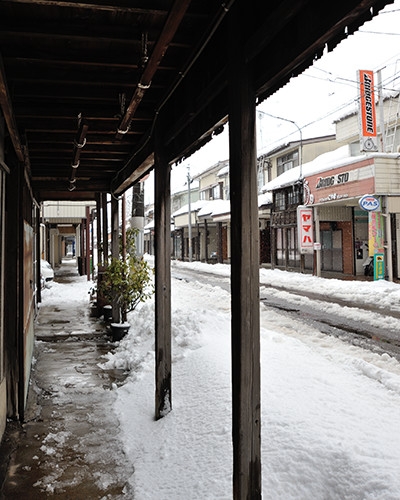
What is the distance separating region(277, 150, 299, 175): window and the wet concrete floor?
20.6 m

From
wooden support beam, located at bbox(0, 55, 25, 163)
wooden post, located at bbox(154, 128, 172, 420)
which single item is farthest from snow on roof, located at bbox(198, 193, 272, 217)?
wooden support beam, located at bbox(0, 55, 25, 163)

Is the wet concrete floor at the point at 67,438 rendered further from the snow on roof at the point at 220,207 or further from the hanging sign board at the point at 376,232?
the snow on roof at the point at 220,207

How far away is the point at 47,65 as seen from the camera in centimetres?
376

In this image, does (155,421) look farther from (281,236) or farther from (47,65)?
(281,236)

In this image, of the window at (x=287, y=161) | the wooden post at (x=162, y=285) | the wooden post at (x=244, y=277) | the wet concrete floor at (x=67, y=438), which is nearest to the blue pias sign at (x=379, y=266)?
the window at (x=287, y=161)

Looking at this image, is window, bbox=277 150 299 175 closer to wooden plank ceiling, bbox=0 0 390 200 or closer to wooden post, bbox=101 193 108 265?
wooden post, bbox=101 193 108 265

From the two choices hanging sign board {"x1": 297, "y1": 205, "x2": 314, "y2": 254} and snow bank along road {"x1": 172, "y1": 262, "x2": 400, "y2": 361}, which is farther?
hanging sign board {"x1": 297, "y1": 205, "x2": 314, "y2": 254}

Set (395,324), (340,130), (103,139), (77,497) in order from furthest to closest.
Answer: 1. (340,130)
2. (395,324)
3. (103,139)
4. (77,497)

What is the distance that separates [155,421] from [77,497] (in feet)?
4.55

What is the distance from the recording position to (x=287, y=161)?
1046 inches

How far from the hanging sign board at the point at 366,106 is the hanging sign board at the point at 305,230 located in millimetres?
4744

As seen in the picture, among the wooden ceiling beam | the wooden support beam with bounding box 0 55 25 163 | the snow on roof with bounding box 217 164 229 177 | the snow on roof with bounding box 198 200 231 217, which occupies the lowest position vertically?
the wooden support beam with bounding box 0 55 25 163

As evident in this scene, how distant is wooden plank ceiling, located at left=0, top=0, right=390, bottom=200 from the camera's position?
2336mm

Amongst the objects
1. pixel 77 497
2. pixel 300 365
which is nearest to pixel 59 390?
pixel 77 497
